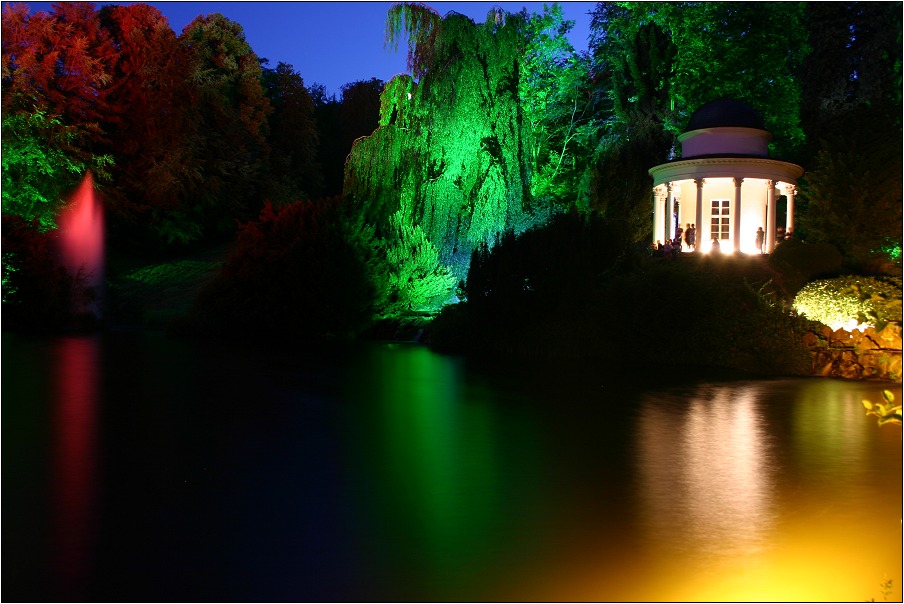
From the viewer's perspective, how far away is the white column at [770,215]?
2609 centimetres

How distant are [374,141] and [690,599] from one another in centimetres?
2298

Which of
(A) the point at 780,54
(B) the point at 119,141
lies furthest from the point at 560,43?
(B) the point at 119,141

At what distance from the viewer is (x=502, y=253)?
21484mm

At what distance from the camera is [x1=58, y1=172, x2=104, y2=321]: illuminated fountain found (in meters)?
27.6

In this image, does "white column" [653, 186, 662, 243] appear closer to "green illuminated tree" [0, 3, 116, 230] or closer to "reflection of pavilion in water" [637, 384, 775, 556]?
"reflection of pavilion in water" [637, 384, 775, 556]

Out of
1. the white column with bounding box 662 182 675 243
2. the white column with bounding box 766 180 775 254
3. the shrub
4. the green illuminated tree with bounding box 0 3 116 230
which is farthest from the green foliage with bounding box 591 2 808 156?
the green illuminated tree with bounding box 0 3 116 230

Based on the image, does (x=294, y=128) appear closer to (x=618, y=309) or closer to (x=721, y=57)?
(x=721, y=57)

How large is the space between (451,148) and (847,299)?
12663 millimetres

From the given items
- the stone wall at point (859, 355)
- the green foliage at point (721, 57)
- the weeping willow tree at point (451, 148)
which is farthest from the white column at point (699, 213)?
the stone wall at point (859, 355)

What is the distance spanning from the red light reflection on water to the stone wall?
12.9 m

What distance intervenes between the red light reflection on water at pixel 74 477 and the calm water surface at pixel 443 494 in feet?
0.08

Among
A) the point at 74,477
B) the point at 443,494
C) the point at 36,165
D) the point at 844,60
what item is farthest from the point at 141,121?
the point at 443,494

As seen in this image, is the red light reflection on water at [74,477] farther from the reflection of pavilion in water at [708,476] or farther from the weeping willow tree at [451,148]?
the weeping willow tree at [451,148]

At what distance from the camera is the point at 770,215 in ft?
86.7
